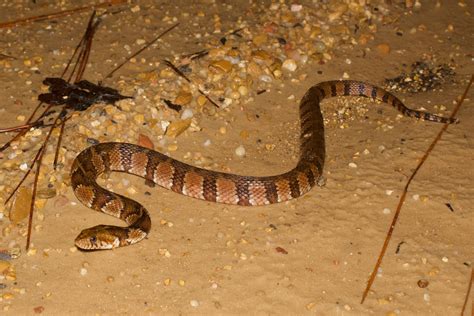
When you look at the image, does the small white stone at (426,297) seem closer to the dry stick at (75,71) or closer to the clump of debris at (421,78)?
the clump of debris at (421,78)

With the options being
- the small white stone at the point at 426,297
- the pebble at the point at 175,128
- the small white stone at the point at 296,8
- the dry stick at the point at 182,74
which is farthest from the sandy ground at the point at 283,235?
the small white stone at the point at 296,8

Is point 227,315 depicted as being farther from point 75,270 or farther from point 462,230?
point 462,230

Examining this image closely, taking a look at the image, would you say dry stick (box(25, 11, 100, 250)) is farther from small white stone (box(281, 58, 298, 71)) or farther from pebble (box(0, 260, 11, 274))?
small white stone (box(281, 58, 298, 71))

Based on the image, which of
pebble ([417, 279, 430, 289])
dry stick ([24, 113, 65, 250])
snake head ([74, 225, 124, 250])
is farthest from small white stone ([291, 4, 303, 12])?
pebble ([417, 279, 430, 289])

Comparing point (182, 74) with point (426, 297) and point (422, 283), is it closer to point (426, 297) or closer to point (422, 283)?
point (422, 283)

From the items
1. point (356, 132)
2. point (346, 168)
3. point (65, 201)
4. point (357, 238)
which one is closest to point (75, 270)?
point (65, 201)

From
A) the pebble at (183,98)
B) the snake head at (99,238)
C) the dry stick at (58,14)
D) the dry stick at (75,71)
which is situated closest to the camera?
the snake head at (99,238)

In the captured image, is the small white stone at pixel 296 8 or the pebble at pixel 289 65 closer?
the pebble at pixel 289 65
